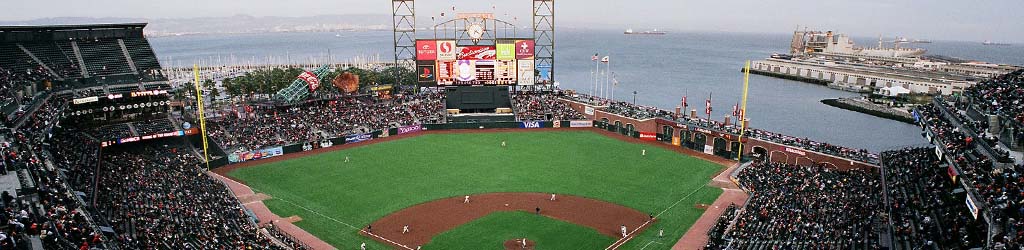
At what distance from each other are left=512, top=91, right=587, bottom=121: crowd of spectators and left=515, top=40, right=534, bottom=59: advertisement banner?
17.0ft

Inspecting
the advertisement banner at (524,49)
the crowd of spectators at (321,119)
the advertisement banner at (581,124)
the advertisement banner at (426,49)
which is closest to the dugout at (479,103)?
the crowd of spectators at (321,119)

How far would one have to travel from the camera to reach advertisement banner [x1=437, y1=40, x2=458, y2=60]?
64.2 meters

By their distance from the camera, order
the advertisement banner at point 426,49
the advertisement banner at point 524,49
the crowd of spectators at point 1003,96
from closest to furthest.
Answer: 1. the crowd of spectators at point 1003,96
2. the advertisement banner at point 426,49
3. the advertisement banner at point 524,49

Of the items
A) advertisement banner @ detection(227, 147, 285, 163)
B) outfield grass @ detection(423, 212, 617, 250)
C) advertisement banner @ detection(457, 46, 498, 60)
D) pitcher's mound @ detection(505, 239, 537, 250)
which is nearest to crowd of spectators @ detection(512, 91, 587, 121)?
advertisement banner @ detection(457, 46, 498, 60)

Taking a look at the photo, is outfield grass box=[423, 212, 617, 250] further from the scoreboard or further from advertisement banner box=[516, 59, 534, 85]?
advertisement banner box=[516, 59, 534, 85]

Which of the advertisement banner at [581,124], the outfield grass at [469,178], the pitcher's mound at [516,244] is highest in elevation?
the advertisement banner at [581,124]

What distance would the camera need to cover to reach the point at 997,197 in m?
20.6

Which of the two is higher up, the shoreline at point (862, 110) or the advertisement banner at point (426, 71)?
the advertisement banner at point (426, 71)

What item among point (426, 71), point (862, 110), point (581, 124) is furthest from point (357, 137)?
point (862, 110)

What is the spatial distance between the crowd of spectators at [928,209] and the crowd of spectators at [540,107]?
34.7 m

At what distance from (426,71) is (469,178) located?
79.5ft

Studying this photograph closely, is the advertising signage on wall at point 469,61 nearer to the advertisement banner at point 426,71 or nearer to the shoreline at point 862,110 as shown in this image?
the advertisement banner at point 426,71

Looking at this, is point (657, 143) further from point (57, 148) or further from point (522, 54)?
point (57, 148)

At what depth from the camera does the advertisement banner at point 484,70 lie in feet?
214
